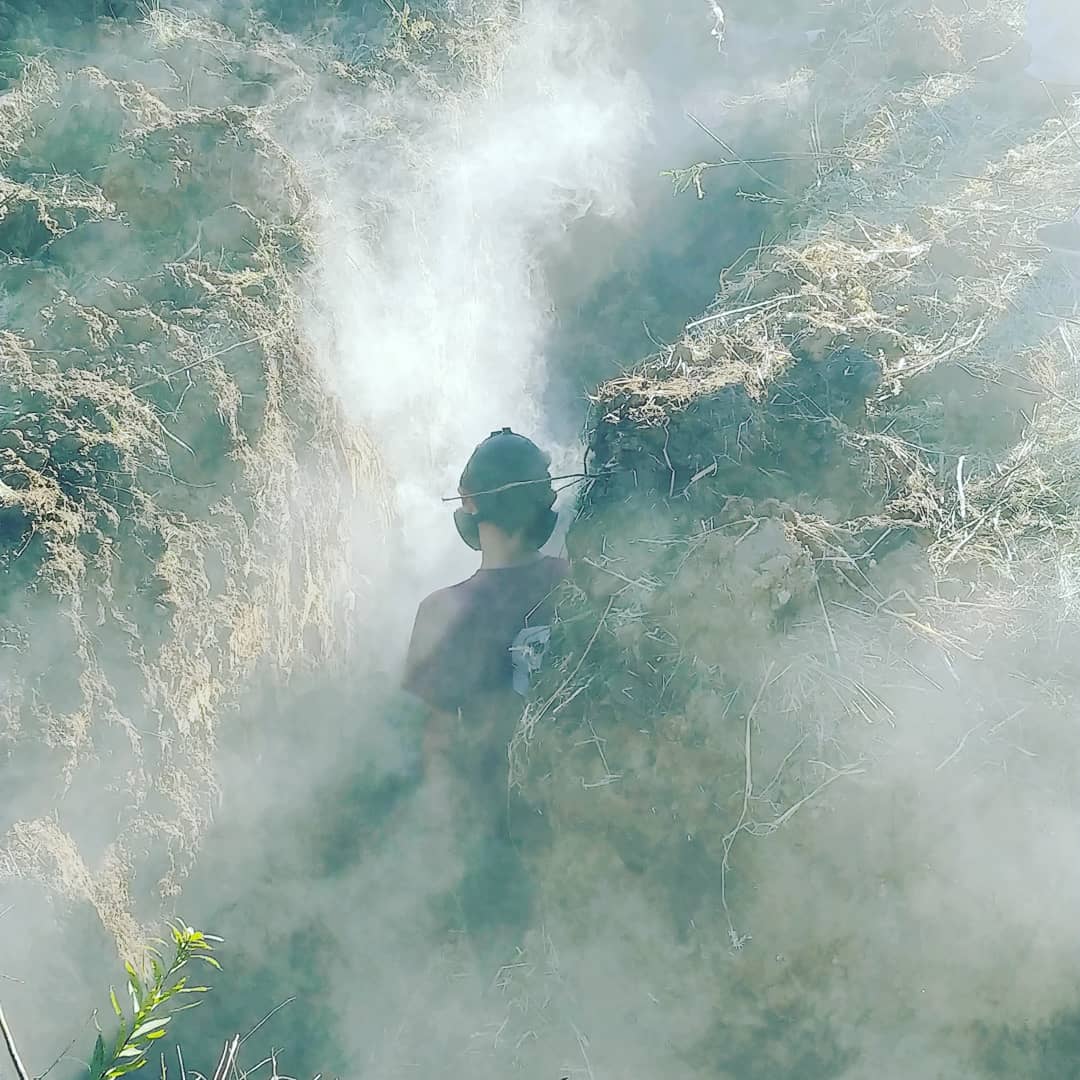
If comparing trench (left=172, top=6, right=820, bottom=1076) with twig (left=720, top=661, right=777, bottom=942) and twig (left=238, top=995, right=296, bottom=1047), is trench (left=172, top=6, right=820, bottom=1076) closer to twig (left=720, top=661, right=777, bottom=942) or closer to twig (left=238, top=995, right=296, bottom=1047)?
twig (left=238, top=995, right=296, bottom=1047)

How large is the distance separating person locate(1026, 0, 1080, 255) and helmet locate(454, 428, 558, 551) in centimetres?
372

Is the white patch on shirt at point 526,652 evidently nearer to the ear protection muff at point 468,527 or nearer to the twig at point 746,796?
the ear protection muff at point 468,527

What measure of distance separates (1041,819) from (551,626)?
5.68ft

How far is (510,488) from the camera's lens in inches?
170

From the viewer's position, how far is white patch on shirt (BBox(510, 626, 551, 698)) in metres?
3.91

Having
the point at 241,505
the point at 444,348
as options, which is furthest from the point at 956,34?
the point at 241,505

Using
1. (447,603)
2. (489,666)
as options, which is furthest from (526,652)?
(447,603)

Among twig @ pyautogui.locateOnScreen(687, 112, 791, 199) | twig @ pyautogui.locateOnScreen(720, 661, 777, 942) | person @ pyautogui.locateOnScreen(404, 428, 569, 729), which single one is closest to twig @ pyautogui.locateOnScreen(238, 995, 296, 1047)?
person @ pyautogui.locateOnScreen(404, 428, 569, 729)

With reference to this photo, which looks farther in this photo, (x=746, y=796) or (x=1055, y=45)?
(x=1055, y=45)

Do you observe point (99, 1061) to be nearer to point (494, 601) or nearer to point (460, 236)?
point (494, 601)

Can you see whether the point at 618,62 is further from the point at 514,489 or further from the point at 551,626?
the point at 551,626

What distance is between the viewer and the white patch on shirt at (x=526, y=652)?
3.91 meters

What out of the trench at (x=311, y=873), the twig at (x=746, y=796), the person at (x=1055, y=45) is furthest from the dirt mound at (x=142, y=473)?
the person at (x=1055, y=45)

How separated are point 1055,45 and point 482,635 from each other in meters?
4.89
